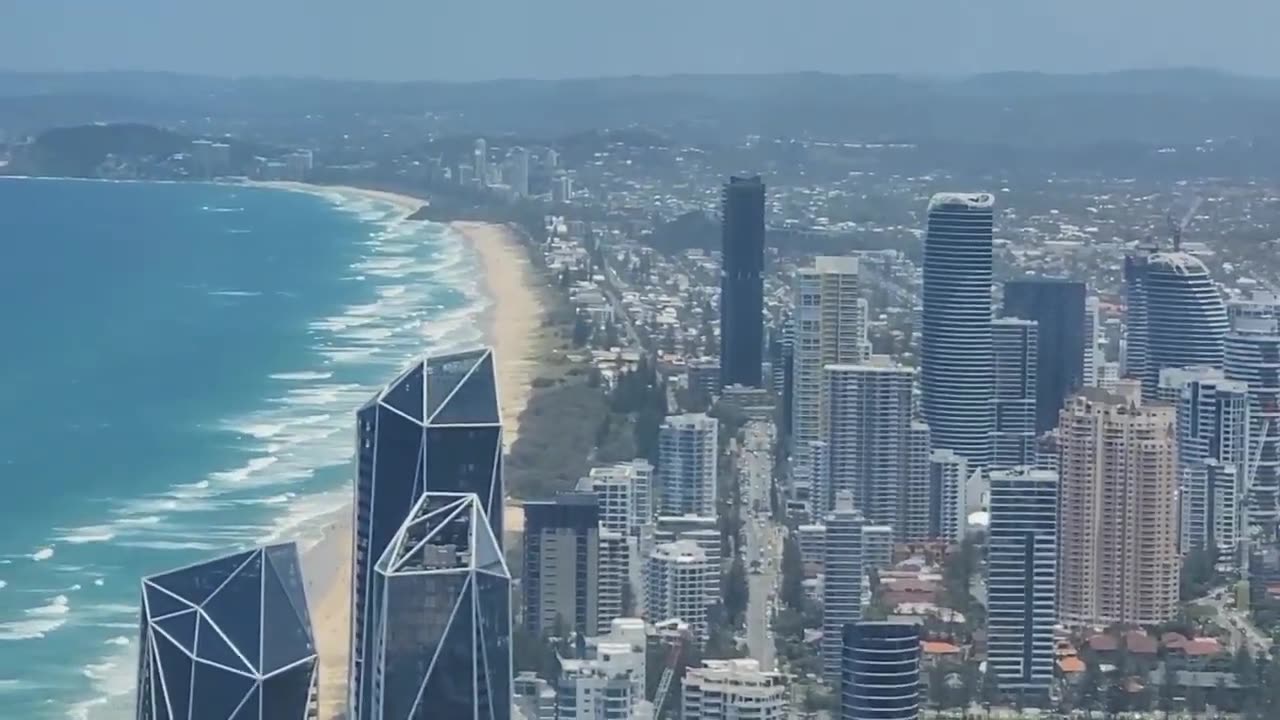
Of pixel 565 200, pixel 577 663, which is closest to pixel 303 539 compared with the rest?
pixel 577 663

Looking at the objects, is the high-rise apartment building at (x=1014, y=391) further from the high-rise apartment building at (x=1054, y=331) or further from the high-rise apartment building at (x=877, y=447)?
the high-rise apartment building at (x=877, y=447)

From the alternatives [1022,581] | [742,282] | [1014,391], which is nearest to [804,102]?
[742,282]

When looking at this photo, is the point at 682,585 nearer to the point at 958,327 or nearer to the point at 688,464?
the point at 688,464

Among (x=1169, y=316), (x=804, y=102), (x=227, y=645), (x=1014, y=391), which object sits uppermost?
(x=804, y=102)

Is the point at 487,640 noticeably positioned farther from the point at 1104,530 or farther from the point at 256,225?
the point at 256,225

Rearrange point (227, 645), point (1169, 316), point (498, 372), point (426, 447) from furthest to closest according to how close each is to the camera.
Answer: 1. point (1169, 316)
2. point (498, 372)
3. point (426, 447)
4. point (227, 645)

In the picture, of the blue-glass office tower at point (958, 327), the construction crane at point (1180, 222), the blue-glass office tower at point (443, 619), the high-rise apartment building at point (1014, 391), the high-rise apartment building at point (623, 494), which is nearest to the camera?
the blue-glass office tower at point (443, 619)

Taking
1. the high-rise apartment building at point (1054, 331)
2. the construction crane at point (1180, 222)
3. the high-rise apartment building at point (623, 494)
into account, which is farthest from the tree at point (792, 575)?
the construction crane at point (1180, 222)
